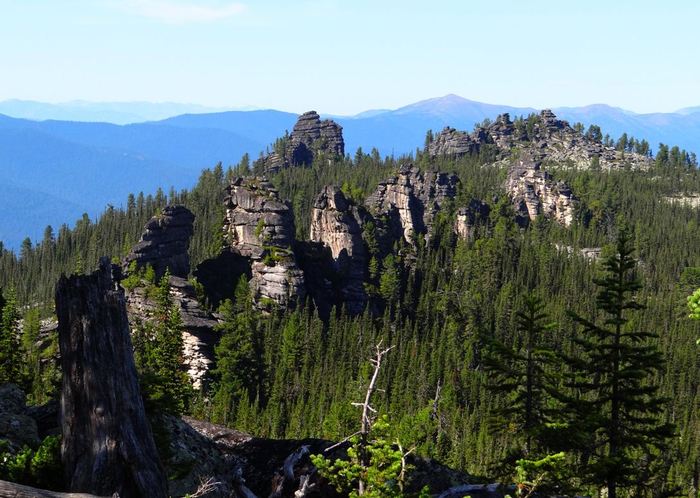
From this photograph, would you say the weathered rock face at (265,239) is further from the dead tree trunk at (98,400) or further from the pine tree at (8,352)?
the dead tree trunk at (98,400)

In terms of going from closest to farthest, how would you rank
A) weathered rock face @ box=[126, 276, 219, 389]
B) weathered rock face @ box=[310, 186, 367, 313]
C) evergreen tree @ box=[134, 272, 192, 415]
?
evergreen tree @ box=[134, 272, 192, 415], weathered rock face @ box=[126, 276, 219, 389], weathered rock face @ box=[310, 186, 367, 313]

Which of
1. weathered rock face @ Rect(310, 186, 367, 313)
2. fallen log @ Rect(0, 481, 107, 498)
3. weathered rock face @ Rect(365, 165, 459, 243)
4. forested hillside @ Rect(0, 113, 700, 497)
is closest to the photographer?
fallen log @ Rect(0, 481, 107, 498)

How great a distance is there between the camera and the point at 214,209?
18462cm

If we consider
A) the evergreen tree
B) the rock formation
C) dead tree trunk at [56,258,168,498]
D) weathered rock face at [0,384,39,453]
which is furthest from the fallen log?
the rock formation

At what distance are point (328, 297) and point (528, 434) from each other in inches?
4067

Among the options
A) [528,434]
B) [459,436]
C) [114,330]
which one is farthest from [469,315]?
[114,330]

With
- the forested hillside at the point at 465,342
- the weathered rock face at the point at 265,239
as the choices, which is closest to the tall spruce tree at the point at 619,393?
the forested hillside at the point at 465,342

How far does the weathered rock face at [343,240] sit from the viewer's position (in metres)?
132

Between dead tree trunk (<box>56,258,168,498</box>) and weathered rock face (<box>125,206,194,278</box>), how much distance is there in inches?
3731

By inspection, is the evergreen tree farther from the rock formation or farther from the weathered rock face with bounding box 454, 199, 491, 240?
the weathered rock face with bounding box 454, 199, 491, 240

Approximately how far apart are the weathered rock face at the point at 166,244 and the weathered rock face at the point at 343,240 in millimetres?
29410

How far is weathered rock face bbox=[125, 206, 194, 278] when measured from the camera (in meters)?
111

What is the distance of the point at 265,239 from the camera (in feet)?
382

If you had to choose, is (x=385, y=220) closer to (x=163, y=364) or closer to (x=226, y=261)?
(x=226, y=261)
